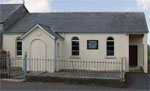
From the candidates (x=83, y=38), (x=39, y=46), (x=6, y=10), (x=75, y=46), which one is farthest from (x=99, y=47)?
(x=6, y=10)

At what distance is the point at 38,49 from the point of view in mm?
19906

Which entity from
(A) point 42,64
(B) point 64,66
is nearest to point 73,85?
(A) point 42,64

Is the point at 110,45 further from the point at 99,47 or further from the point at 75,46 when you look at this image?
the point at 75,46

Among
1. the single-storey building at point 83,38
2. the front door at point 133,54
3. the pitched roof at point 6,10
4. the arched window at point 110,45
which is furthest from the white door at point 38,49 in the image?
the front door at point 133,54

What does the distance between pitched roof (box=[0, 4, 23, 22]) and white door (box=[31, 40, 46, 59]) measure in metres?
5.66

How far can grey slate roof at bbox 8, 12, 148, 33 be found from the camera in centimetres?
2194

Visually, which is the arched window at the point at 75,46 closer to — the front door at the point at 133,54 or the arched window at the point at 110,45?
the arched window at the point at 110,45

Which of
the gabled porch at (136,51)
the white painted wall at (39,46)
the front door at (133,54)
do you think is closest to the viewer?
the white painted wall at (39,46)

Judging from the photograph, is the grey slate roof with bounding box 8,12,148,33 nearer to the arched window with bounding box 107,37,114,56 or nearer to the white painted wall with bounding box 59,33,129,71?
the white painted wall with bounding box 59,33,129,71

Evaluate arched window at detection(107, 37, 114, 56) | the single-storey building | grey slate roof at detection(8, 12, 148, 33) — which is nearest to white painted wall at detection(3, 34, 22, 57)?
the single-storey building

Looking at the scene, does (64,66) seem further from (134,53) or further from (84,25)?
(134,53)

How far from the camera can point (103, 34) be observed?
21781mm

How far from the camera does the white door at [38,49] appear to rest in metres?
19.7

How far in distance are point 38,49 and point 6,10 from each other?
27.7ft
